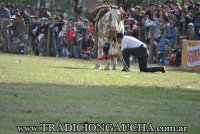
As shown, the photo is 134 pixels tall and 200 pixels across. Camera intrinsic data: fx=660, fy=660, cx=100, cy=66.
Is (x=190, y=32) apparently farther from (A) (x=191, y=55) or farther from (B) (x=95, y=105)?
(B) (x=95, y=105)

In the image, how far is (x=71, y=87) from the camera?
15.8 metres

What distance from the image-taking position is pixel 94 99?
533 inches

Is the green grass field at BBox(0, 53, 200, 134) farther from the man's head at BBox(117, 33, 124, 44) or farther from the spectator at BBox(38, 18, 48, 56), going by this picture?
the spectator at BBox(38, 18, 48, 56)

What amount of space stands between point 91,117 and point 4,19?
25918 mm

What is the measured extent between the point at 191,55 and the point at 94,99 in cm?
1410

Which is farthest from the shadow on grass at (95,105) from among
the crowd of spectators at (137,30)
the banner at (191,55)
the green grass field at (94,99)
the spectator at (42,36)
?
the spectator at (42,36)

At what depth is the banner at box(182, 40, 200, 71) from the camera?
26.6 meters

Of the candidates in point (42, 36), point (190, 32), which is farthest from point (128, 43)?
point (42, 36)

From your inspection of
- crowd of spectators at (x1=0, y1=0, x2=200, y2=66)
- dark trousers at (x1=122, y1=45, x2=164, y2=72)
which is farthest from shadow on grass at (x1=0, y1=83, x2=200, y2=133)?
crowd of spectators at (x1=0, y1=0, x2=200, y2=66)

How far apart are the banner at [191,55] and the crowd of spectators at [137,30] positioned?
968 mm

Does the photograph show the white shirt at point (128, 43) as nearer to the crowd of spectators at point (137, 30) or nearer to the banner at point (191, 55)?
the banner at point (191, 55)

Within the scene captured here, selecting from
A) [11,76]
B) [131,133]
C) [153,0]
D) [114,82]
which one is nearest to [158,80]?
[114,82]

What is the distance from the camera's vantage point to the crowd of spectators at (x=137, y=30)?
95.9ft

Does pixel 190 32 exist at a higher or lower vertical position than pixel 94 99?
lower
